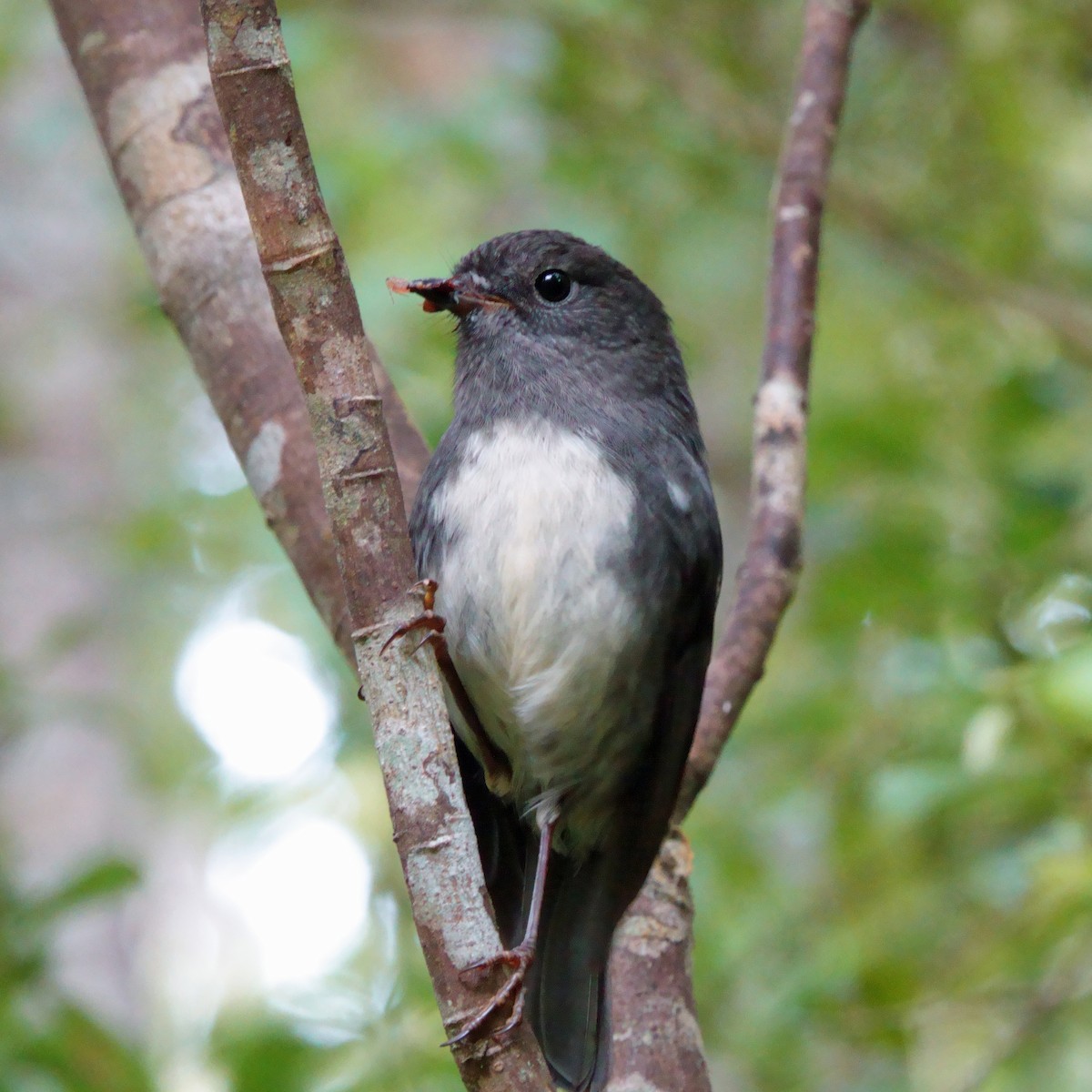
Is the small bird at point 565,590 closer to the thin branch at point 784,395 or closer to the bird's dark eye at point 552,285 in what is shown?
the bird's dark eye at point 552,285

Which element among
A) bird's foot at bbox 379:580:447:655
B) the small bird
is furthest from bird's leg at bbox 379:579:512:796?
bird's foot at bbox 379:580:447:655

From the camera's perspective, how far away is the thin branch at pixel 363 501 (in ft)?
5.76

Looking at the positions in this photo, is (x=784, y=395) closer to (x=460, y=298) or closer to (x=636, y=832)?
(x=460, y=298)

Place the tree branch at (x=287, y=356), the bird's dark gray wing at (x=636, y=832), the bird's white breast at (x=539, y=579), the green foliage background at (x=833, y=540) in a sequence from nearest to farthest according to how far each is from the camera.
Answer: the bird's white breast at (x=539, y=579) < the bird's dark gray wing at (x=636, y=832) < the tree branch at (x=287, y=356) < the green foliage background at (x=833, y=540)

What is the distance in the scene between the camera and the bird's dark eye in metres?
2.87

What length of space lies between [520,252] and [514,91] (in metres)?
1.70

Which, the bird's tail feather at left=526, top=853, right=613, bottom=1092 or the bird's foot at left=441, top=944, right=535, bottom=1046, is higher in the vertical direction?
the bird's tail feather at left=526, top=853, right=613, bottom=1092

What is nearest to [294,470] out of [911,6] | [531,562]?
[531,562]

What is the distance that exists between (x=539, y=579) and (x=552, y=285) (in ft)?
2.41

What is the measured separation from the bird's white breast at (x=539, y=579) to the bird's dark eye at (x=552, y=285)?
0.40 meters

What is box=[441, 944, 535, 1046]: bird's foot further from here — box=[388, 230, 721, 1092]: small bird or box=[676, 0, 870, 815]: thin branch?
box=[676, 0, 870, 815]: thin branch

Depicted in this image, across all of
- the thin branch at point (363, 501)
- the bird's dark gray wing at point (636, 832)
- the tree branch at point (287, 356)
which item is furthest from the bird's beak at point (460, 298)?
the thin branch at point (363, 501)

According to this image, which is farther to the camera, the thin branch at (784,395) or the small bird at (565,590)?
the thin branch at (784,395)

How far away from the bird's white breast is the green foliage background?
675mm
